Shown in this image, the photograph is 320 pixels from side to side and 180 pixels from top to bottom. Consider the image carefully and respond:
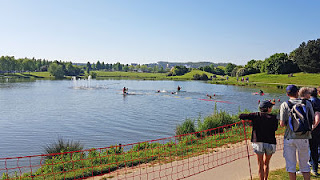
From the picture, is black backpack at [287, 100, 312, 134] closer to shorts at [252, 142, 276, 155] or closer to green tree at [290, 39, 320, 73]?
shorts at [252, 142, 276, 155]

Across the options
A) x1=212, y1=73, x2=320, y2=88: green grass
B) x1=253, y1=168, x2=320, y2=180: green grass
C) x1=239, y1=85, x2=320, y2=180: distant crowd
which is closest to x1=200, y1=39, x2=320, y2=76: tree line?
x1=212, y1=73, x2=320, y2=88: green grass

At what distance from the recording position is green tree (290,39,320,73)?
267 ft

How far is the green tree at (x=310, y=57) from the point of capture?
81.3 metres

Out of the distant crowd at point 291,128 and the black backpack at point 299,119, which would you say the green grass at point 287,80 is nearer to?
the distant crowd at point 291,128

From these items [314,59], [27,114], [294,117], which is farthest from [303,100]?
[314,59]

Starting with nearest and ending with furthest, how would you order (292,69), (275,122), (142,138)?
(275,122) → (142,138) → (292,69)

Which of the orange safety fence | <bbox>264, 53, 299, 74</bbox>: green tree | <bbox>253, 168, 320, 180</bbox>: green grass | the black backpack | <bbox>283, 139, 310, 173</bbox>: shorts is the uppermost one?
<bbox>264, 53, 299, 74</bbox>: green tree

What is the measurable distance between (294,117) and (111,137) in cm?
1538

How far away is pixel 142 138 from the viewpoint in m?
19.1

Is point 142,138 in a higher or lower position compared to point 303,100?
lower

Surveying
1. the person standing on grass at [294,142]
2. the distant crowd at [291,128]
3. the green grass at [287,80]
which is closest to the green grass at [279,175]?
the distant crowd at [291,128]

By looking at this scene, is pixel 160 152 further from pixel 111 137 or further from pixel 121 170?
pixel 111 137

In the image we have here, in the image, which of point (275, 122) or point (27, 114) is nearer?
point (275, 122)

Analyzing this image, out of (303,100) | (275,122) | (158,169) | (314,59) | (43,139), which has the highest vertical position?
(314,59)
